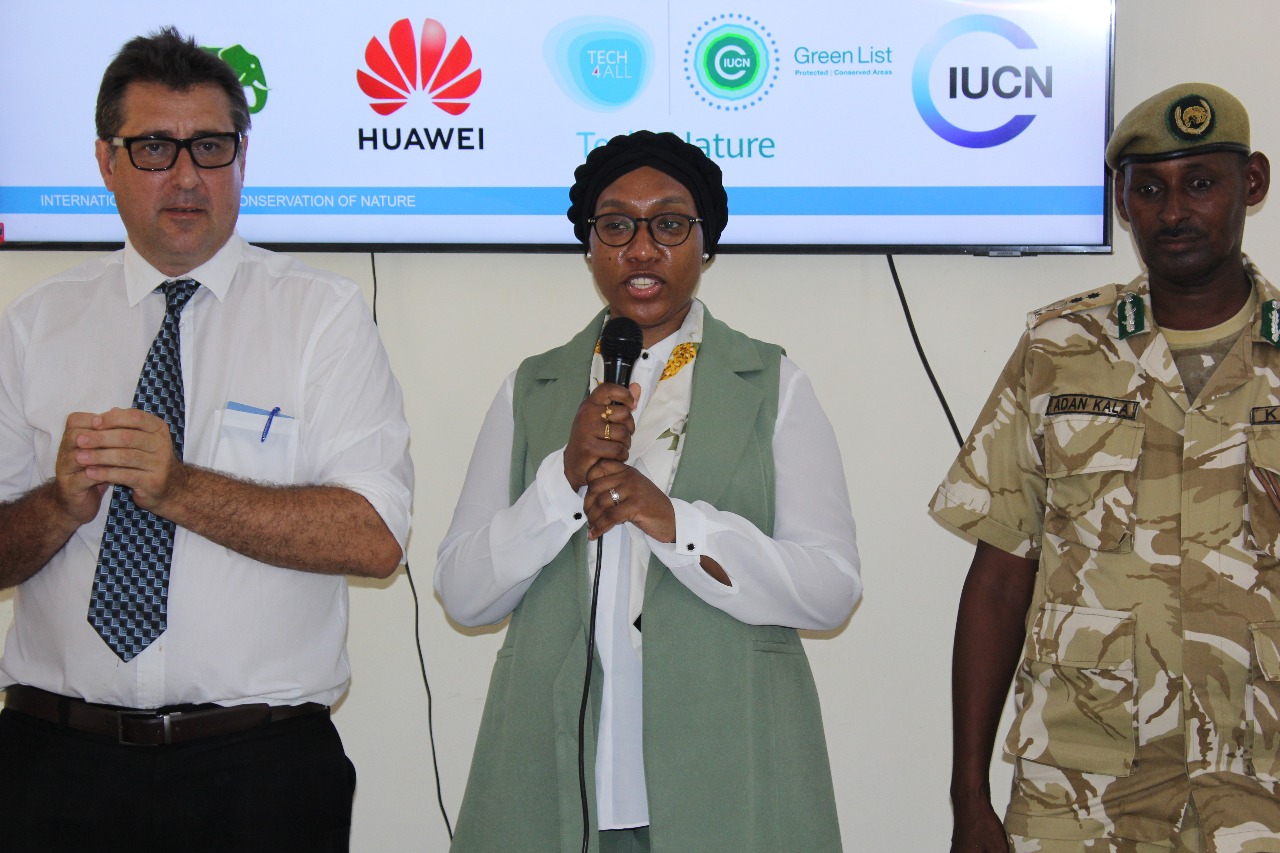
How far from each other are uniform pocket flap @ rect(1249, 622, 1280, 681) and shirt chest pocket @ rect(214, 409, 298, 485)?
1.55 metres

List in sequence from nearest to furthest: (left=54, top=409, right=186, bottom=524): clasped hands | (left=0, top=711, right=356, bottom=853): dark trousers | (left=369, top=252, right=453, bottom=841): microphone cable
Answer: (left=54, top=409, right=186, bottom=524): clasped hands → (left=0, top=711, right=356, bottom=853): dark trousers → (left=369, top=252, right=453, bottom=841): microphone cable

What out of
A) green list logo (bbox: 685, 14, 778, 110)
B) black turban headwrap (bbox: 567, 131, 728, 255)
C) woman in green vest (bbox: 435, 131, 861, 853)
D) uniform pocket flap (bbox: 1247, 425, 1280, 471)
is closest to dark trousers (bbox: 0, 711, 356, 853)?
woman in green vest (bbox: 435, 131, 861, 853)

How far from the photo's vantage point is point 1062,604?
6.71 feet

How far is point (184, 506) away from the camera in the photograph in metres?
1.86

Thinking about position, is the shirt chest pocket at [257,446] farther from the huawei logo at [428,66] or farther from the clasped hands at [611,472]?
the huawei logo at [428,66]

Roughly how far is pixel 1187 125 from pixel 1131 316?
0.32 m

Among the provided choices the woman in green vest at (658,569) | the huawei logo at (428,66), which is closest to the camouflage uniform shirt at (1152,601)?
the woman in green vest at (658,569)

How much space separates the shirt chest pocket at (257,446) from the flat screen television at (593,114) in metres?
0.94

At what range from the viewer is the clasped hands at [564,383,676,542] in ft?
5.94

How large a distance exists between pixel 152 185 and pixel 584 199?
2.37ft

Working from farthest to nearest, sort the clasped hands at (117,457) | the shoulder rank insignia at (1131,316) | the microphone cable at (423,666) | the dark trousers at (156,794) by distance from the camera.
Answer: the microphone cable at (423,666) < the shoulder rank insignia at (1131,316) < the dark trousers at (156,794) < the clasped hands at (117,457)

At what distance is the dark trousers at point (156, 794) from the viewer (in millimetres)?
1890

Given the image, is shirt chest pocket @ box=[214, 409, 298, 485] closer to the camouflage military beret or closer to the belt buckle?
the belt buckle

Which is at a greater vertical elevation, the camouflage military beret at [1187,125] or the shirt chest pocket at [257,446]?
the camouflage military beret at [1187,125]
